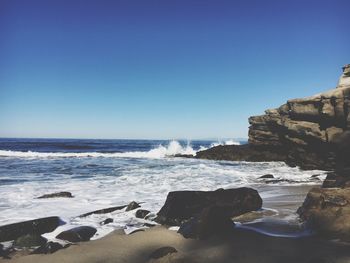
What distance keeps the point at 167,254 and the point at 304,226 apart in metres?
2.44

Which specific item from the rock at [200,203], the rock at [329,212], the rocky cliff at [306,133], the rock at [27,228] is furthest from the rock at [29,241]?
the rocky cliff at [306,133]

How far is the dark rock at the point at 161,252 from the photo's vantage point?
4262 mm

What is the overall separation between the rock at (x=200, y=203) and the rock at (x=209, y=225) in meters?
0.97

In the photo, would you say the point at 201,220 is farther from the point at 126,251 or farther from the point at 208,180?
the point at 208,180

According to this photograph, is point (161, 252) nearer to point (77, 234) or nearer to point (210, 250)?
point (210, 250)

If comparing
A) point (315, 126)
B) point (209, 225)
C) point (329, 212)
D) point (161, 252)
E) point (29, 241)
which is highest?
point (315, 126)

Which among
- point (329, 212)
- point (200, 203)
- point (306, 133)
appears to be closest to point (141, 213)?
→ point (200, 203)

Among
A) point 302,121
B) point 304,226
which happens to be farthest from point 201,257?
point 302,121

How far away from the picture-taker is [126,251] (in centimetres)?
457

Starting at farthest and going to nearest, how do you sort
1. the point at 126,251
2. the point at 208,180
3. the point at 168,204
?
1. the point at 208,180
2. the point at 168,204
3. the point at 126,251

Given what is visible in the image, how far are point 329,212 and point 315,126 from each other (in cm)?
1577

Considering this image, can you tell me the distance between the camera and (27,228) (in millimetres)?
5855

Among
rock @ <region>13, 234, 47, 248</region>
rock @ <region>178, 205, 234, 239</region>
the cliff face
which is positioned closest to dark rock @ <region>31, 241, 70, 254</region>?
rock @ <region>13, 234, 47, 248</region>

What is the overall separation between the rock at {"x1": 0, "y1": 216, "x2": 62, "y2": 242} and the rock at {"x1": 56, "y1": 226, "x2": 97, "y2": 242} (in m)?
0.58
